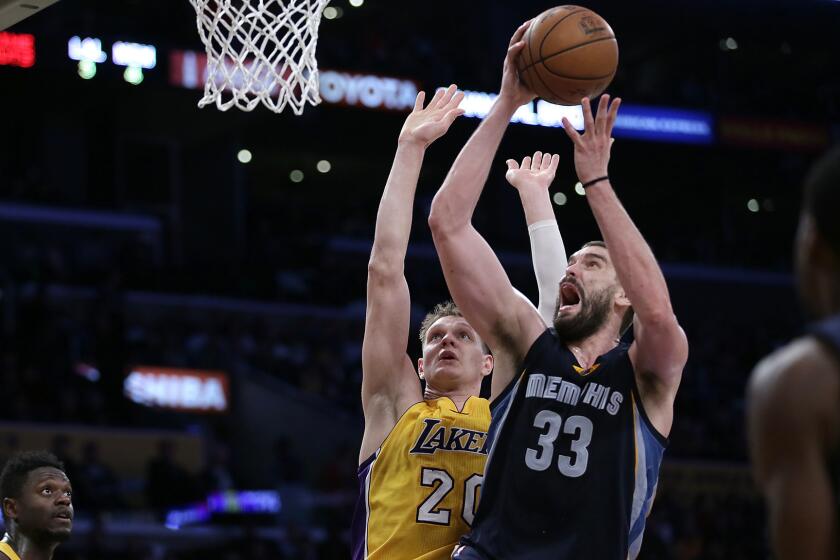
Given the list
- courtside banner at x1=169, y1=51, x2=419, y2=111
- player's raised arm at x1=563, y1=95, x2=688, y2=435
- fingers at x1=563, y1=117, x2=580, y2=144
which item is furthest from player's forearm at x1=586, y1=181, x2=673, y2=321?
courtside banner at x1=169, y1=51, x2=419, y2=111

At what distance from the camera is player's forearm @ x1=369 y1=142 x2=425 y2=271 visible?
4508mm

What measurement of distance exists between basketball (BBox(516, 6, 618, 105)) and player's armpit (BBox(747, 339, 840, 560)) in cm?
205

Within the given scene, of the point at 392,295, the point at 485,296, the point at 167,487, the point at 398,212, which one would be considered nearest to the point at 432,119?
the point at 398,212

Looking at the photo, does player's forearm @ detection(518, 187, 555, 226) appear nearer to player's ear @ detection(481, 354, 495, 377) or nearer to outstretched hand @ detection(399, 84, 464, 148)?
outstretched hand @ detection(399, 84, 464, 148)

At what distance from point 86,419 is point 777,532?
13.2 m

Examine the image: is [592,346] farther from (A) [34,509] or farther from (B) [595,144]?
(A) [34,509]

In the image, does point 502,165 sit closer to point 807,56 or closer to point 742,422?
point 742,422

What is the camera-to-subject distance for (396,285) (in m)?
4.51

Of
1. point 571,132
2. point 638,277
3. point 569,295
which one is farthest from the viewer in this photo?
point 569,295

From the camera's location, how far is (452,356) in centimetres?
466

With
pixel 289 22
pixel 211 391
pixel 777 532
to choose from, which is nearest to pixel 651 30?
pixel 211 391

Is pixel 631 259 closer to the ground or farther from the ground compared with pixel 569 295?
farther from the ground

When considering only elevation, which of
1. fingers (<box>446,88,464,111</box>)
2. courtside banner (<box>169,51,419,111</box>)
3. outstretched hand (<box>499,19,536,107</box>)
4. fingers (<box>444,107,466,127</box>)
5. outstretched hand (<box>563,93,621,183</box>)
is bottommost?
outstretched hand (<box>563,93,621,183</box>)

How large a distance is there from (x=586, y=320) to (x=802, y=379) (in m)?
1.99
